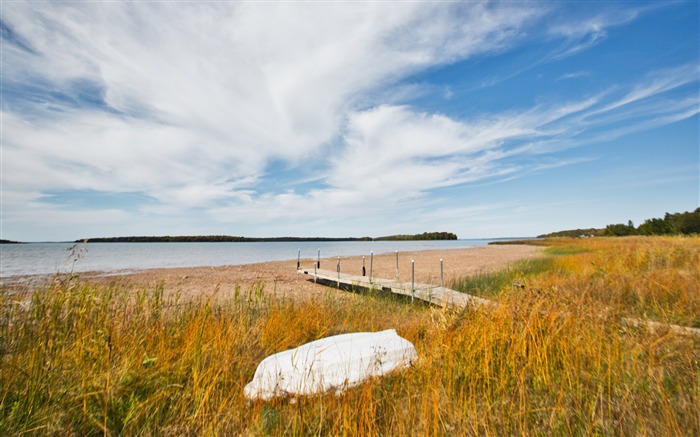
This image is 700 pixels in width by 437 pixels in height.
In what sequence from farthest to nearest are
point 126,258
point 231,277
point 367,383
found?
point 126,258
point 231,277
point 367,383

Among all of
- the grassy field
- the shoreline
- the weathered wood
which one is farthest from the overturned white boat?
the shoreline

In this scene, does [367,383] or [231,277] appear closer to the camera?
[367,383]

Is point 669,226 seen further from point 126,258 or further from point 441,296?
point 126,258

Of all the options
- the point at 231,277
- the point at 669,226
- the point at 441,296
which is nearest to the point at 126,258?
the point at 231,277

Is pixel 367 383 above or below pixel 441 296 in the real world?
above

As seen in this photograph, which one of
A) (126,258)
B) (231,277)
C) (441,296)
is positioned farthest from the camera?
→ (126,258)

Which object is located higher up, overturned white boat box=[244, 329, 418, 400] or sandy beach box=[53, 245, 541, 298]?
overturned white boat box=[244, 329, 418, 400]

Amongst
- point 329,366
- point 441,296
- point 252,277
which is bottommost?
point 252,277

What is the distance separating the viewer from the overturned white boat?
9.14ft

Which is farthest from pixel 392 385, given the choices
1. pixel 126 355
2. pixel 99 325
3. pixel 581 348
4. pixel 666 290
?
pixel 666 290

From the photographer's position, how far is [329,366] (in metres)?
3.26

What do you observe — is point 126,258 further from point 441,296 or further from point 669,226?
point 669,226

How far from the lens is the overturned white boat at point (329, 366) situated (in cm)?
279

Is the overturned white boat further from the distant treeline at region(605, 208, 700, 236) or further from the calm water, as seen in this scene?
the distant treeline at region(605, 208, 700, 236)
